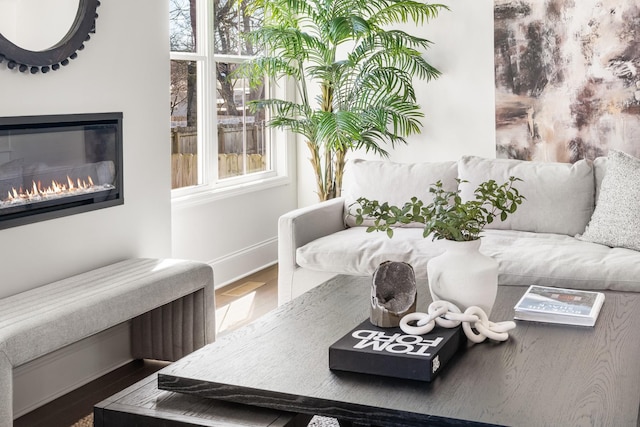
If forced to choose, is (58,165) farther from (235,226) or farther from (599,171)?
(599,171)

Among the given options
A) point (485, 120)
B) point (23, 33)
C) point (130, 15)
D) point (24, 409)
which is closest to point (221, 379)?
point (24, 409)

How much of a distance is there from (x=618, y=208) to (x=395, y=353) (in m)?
2.25

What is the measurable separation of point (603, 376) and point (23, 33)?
88.8 inches

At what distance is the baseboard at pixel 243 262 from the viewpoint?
16.0ft

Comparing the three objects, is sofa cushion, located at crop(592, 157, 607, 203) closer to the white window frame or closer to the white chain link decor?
the white chain link decor

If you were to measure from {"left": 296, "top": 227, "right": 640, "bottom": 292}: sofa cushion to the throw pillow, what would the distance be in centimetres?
6

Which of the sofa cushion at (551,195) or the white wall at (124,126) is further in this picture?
the sofa cushion at (551,195)

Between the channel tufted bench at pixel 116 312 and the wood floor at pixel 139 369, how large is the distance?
0.58ft

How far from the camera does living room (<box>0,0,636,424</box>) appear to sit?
2941 millimetres

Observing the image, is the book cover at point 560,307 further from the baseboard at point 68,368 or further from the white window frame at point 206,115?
the white window frame at point 206,115

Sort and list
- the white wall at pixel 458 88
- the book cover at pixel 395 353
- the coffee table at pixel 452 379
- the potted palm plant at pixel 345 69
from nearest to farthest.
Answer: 1. the coffee table at pixel 452 379
2. the book cover at pixel 395 353
3. the potted palm plant at pixel 345 69
4. the white wall at pixel 458 88

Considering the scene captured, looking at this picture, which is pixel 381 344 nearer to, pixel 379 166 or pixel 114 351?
pixel 114 351

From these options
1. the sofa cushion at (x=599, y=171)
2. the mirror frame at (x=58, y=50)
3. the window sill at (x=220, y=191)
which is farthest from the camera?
the window sill at (x=220, y=191)

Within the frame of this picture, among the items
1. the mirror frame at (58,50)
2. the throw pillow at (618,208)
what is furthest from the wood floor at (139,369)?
the throw pillow at (618,208)
